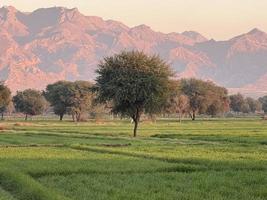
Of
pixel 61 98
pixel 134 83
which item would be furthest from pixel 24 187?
pixel 61 98

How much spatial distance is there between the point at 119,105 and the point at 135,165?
148ft

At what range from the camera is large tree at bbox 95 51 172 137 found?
74500mm

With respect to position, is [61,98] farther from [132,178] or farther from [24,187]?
[24,187]

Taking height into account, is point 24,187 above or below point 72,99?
below

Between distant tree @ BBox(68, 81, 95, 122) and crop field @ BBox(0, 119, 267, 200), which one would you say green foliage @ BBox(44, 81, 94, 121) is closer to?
distant tree @ BBox(68, 81, 95, 122)

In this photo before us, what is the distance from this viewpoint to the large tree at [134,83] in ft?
244

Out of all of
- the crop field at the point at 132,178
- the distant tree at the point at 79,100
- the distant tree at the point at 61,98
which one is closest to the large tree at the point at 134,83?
the crop field at the point at 132,178

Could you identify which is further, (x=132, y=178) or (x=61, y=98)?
(x=61, y=98)

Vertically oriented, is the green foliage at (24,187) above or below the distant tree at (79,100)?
below

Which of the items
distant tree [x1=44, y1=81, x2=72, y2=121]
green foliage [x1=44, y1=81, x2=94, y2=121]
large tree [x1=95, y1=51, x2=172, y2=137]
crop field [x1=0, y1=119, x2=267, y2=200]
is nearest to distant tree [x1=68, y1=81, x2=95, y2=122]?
green foliage [x1=44, y1=81, x2=94, y2=121]

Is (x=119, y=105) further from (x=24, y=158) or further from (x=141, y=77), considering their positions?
(x=24, y=158)

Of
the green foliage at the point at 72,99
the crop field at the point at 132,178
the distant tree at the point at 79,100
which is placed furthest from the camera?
the green foliage at the point at 72,99

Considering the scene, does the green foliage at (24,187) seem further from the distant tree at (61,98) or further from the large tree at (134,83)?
the distant tree at (61,98)

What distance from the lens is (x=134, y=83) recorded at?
74312 mm
